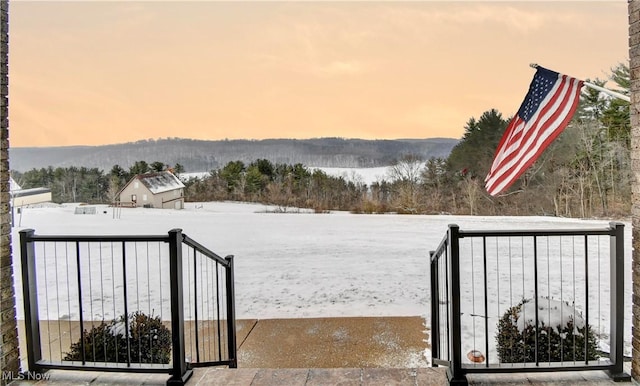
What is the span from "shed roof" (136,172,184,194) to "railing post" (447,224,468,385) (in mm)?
14087

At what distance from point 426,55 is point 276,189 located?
7311mm

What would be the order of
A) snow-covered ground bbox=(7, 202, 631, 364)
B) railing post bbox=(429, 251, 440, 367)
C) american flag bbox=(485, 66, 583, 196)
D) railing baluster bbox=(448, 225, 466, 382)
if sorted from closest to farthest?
railing baluster bbox=(448, 225, 466, 382) < railing post bbox=(429, 251, 440, 367) < american flag bbox=(485, 66, 583, 196) < snow-covered ground bbox=(7, 202, 631, 364)

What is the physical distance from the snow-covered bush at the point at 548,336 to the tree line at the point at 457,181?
1165 centimetres

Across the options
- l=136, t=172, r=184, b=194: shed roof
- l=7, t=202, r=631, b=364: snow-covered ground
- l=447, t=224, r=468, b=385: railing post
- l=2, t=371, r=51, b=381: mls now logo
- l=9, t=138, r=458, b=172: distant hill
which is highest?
l=9, t=138, r=458, b=172: distant hill

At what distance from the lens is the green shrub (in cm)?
242

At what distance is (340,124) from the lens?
14.7 metres

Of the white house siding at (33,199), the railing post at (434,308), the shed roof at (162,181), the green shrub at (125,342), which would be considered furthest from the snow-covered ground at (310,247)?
the green shrub at (125,342)

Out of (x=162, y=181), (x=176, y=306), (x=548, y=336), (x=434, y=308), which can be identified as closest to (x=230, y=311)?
(x=176, y=306)

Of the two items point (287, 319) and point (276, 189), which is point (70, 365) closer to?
point (287, 319)

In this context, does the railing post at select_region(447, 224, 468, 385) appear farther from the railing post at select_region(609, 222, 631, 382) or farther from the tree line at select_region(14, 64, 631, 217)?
the tree line at select_region(14, 64, 631, 217)

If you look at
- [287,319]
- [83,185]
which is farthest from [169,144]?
[287,319]

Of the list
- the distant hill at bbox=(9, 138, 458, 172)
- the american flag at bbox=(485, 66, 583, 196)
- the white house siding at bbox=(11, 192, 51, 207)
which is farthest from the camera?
the white house siding at bbox=(11, 192, 51, 207)

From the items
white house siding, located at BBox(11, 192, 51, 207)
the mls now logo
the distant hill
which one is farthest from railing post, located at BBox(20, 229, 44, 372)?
white house siding, located at BBox(11, 192, 51, 207)

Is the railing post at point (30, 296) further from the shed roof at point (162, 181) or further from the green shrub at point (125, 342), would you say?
the shed roof at point (162, 181)
